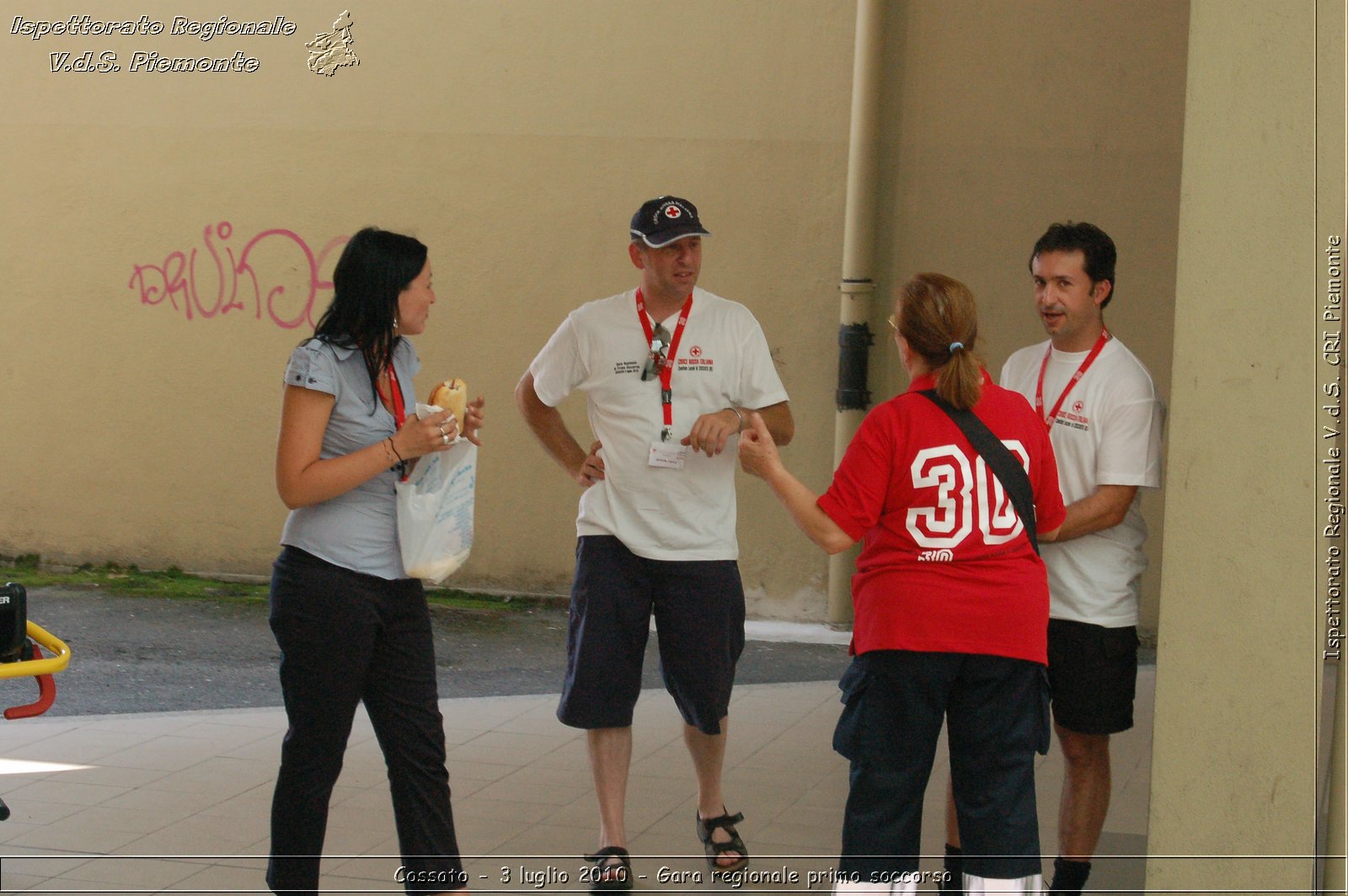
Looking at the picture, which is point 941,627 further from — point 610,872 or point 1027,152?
point 1027,152

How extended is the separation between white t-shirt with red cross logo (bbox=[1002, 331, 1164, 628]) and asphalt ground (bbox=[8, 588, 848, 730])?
137 inches

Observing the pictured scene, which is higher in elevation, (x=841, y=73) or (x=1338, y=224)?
(x=841, y=73)

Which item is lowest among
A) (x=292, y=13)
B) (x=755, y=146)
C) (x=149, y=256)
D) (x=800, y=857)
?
(x=800, y=857)

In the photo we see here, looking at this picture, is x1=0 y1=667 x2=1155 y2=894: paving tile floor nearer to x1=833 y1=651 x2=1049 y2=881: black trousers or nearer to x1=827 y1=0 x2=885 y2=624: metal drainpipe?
x1=833 y1=651 x2=1049 y2=881: black trousers

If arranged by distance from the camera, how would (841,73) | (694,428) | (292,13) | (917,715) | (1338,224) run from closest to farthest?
(1338,224)
(917,715)
(694,428)
(841,73)
(292,13)

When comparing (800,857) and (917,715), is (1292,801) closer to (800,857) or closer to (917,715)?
(917,715)

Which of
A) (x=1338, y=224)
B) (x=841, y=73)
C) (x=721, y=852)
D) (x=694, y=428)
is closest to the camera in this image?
(x=1338, y=224)

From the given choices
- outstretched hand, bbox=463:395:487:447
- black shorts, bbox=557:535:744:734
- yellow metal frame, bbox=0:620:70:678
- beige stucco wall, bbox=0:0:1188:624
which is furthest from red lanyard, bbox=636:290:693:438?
beige stucco wall, bbox=0:0:1188:624

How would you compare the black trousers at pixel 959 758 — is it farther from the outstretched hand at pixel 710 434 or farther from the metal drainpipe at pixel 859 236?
the metal drainpipe at pixel 859 236

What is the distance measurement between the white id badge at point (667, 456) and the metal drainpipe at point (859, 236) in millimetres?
3914

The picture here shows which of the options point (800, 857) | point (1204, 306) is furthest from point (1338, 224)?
point (800, 857)

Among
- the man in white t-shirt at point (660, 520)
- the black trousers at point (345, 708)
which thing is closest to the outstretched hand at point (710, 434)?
the man in white t-shirt at point (660, 520)

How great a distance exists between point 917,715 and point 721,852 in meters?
1.40

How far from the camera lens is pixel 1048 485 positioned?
134 inches
